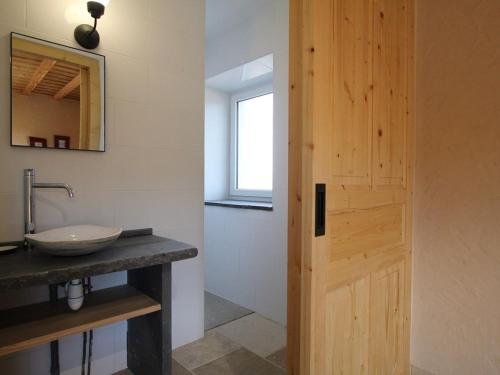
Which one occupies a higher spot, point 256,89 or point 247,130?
point 256,89

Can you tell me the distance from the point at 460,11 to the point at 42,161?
218 centimetres

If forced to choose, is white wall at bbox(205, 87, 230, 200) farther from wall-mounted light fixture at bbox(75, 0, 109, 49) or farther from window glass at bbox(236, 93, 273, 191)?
wall-mounted light fixture at bbox(75, 0, 109, 49)

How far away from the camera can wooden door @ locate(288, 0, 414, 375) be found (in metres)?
1.03

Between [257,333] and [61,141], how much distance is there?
1760 mm

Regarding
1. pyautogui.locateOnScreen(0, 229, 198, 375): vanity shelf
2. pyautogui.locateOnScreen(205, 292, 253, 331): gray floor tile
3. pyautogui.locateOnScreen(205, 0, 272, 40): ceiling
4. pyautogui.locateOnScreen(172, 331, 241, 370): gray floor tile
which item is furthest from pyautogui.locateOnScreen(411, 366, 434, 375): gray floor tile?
pyautogui.locateOnScreen(205, 0, 272, 40): ceiling

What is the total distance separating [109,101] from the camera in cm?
163

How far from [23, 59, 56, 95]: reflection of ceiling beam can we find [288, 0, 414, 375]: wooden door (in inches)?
46.6

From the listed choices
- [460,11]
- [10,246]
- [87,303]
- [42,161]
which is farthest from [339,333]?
[460,11]

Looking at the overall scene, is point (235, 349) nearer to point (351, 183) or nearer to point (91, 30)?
point (351, 183)

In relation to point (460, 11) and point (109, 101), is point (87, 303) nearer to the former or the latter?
point (109, 101)

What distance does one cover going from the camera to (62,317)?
1.26 m

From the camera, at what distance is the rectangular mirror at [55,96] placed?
4.49 feet

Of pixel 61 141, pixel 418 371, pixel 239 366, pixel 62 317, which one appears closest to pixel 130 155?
pixel 61 141

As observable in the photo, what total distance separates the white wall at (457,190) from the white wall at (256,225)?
2.95ft
